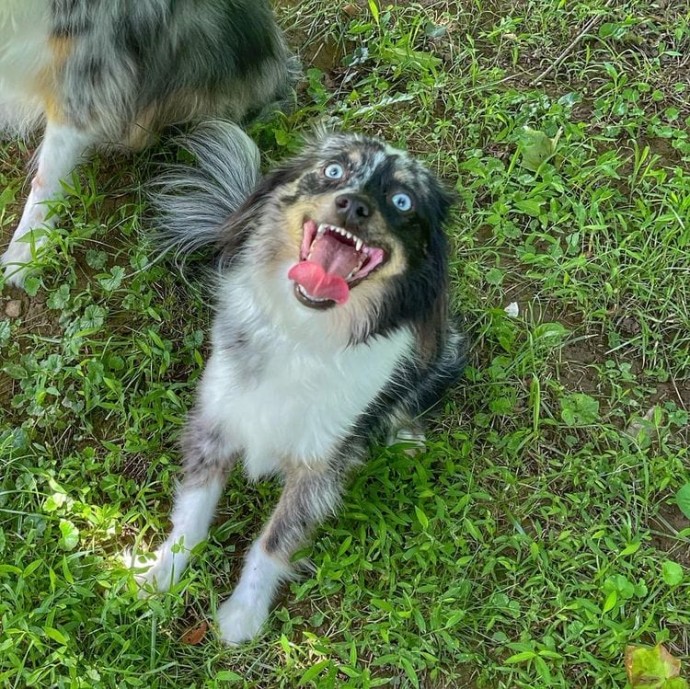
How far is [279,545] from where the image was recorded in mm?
2590

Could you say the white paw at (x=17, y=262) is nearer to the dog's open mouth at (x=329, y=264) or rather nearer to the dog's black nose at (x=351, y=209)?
the dog's open mouth at (x=329, y=264)

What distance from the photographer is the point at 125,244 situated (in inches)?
123

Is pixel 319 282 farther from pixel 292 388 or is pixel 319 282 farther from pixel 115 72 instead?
pixel 115 72

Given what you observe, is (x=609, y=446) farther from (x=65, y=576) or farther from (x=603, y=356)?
(x=65, y=576)

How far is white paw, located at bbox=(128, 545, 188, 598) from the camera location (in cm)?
260

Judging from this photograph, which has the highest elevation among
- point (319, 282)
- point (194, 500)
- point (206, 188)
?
point (319, 282)

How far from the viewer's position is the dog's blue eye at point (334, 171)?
213 cm

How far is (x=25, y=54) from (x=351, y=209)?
1.35 meters

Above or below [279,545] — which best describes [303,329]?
above

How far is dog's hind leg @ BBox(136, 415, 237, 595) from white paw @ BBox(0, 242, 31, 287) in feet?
3.04

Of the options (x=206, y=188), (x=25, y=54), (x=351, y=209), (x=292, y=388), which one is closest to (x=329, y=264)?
(x=351, y=209)

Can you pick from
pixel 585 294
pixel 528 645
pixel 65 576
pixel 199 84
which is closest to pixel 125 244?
pixel 199 84

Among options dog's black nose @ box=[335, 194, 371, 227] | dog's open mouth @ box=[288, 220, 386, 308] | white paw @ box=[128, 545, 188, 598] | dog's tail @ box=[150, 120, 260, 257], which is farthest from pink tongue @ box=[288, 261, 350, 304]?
white paw @ box=[128, 545, 188, 598]

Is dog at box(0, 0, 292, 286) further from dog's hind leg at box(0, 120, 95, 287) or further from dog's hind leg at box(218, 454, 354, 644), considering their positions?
dog's hind leg at box(218, 454, 354, 644)
